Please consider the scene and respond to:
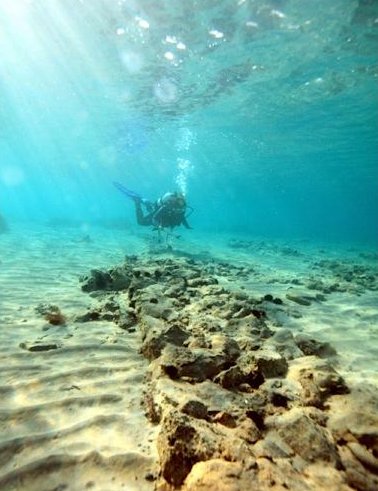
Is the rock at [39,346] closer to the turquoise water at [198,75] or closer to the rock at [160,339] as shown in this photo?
the rock at [160,339]

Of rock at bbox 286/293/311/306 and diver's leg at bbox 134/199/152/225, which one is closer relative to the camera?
rock at bbox 286/293/311/306

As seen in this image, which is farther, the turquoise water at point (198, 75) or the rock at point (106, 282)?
the turquoise water at point (198, 75)


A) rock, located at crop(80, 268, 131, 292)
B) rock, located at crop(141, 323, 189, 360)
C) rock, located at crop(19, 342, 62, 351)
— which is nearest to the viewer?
rock, located at crop(141, 323, 189, 360)

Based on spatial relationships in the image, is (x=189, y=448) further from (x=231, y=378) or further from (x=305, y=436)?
(x=231, y=378)

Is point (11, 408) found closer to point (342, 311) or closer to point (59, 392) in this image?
point (59, 392)

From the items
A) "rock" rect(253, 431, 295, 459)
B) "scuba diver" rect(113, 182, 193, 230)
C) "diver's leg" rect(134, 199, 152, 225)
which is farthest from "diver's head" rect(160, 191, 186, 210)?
"rock" rect(253, 431, 295, 459)

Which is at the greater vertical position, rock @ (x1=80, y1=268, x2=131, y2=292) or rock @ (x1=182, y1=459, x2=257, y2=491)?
rock @ (x1=80, y1=268, x2=131, y2=292)

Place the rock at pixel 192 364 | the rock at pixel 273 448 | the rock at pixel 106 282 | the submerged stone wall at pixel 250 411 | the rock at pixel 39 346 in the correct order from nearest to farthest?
the submerged stone wall at pixel 250 411
the rock at pixel 273 448
the rock at pixel 192 364
the rock at pixel 39 346
the rock at pixel 106 282

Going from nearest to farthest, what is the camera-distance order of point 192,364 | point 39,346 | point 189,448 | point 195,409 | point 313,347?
1. point 189,448
2. point 195,409
3. point 192,364
4. point 39,346
5. point 313,347

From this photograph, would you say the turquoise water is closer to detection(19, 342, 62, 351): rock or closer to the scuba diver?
the scuba diver

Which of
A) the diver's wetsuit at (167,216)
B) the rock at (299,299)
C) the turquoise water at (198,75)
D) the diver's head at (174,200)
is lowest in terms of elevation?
the rock at (299,299)

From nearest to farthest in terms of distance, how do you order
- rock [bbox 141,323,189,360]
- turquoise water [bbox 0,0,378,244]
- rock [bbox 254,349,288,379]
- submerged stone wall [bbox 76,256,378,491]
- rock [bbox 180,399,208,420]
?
submerged stone wall [bbox 76,256,378,491], rock [bbox 180,399,208,420], rock [bbox 254,349,288,379], rock [bbox 141,323,189,360], turquoise water [bbox 0,0,378,244]

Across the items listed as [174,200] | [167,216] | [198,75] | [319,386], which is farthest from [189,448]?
A: [198,75]

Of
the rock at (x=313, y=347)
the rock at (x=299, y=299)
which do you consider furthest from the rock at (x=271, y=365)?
the rock at (x=299, y=299)
